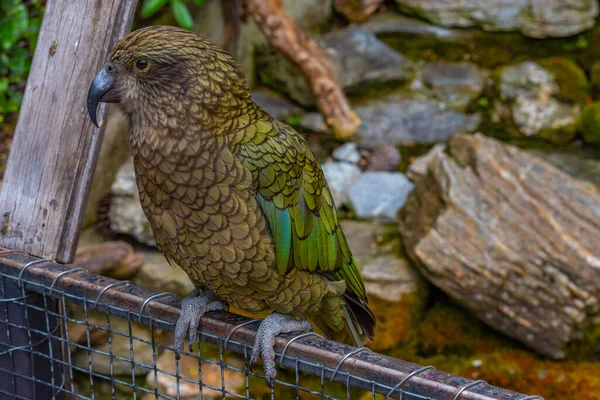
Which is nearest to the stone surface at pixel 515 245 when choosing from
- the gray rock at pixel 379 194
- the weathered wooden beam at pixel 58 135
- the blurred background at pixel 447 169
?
the blurred background at pixel 447 169

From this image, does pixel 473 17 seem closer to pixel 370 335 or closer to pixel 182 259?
pixel 370 335

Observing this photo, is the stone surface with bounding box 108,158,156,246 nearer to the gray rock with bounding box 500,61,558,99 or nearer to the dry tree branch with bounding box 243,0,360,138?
the dry tree branch with bounding box 243,0,360,138

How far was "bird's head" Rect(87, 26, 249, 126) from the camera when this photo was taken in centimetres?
159

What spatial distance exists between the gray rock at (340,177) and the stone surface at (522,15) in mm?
1217

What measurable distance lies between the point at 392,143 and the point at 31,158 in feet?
8.52

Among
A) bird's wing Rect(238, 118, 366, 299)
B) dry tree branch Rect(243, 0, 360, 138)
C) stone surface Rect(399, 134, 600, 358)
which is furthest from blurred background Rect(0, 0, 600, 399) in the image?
bird's wing Rect(238, 118, 366, 299)

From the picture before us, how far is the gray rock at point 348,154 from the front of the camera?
165 inches

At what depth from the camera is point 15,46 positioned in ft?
12.5

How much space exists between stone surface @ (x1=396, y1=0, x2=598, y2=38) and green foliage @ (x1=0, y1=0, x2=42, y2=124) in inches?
94.9

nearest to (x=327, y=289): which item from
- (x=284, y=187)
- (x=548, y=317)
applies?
(x=284, y=187)

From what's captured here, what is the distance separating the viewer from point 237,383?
3.33 m

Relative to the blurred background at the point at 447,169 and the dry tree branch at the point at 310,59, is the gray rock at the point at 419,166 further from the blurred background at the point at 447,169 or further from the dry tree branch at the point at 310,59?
the dry tree branch at the point at 310,59

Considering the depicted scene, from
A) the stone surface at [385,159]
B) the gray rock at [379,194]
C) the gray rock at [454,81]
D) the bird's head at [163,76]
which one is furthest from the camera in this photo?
the gray rock at [454,81]

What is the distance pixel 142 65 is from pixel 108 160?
7.56ft
